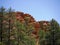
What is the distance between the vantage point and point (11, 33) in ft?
129

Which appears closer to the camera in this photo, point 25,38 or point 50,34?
point 50,34

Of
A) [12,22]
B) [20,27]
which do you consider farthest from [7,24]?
[20,27]

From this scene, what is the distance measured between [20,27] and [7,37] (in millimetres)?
7523

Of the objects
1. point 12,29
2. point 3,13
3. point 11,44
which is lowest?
point 11,44

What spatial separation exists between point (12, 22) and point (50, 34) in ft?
27.1

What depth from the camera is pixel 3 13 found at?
3934cm

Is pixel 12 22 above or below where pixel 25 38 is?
above

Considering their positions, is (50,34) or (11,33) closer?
(50,34)

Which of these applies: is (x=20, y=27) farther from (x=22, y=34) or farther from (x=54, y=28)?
(x=54, y=28)

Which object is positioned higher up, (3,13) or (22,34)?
(3,13)

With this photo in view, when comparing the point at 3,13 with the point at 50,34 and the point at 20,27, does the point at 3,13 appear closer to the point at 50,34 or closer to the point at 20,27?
the point at 20,27

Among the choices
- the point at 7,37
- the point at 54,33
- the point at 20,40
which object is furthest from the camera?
the point at 20,40

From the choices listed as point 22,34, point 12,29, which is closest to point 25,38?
point 22,34

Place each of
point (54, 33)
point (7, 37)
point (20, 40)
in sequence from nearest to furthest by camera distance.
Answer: point (54, 33), point (7, 37), point (20, 40)
